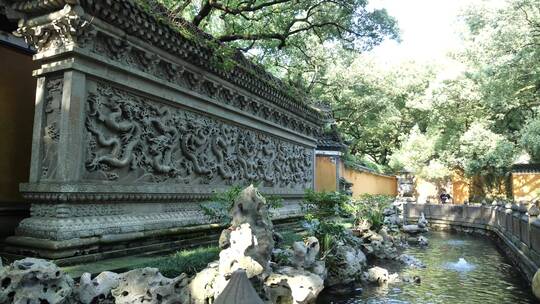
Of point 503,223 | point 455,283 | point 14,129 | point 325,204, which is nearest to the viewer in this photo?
point 14,129

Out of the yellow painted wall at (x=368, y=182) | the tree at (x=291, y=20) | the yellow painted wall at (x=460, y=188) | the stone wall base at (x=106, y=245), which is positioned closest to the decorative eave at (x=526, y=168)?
the yellow painted wall at (x=460, y=188)

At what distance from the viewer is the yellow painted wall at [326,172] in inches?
831

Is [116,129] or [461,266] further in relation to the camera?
[461,266]

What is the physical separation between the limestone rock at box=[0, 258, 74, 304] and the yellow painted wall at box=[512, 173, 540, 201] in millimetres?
26399

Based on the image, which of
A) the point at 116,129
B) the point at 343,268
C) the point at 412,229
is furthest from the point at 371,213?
the point at 116,129

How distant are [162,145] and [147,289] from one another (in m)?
4.08

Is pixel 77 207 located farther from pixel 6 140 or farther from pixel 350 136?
pixel 350 136

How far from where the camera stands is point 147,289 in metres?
5.19

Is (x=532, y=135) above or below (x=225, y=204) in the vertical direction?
above

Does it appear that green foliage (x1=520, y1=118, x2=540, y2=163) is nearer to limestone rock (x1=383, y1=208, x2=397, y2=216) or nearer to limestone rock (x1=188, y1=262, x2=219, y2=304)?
limestone rock (x1=383, y1=208, x2=397, y2=216)

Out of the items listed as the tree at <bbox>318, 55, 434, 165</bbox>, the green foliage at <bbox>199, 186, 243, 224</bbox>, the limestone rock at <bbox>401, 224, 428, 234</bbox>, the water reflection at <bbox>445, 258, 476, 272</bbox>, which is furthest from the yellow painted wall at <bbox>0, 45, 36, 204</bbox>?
the tree at <bbox>318, 55, 434, 165</bbox>

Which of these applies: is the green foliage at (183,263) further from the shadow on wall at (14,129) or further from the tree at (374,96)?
the tree at (374,96)

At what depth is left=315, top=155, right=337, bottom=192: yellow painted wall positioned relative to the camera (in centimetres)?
2111

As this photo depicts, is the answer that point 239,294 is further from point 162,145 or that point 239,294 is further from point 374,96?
point 374,96
